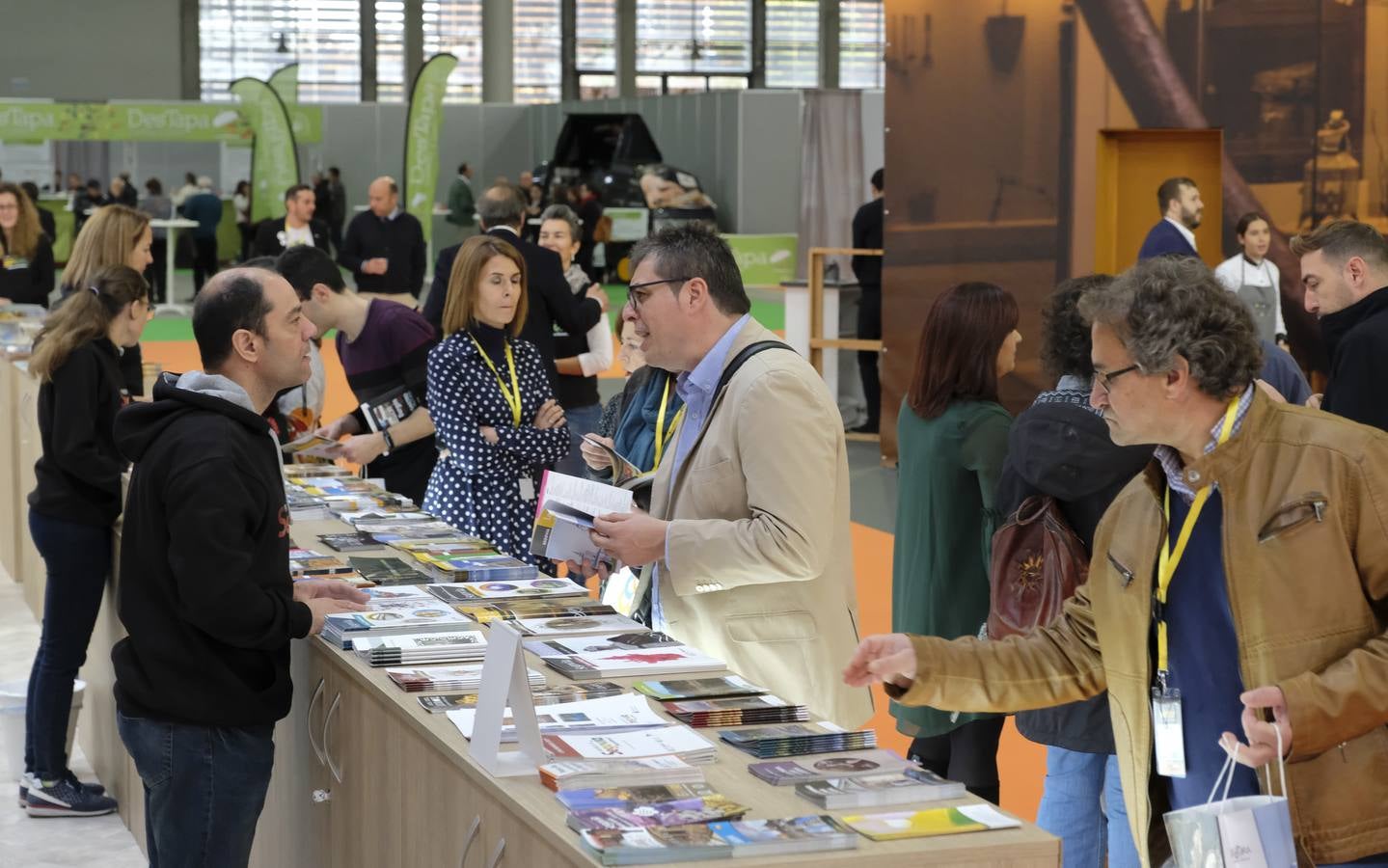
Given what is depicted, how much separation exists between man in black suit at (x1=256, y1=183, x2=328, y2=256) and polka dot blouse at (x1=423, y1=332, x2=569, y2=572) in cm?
733

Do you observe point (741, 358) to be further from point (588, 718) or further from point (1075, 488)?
point (588, 718)

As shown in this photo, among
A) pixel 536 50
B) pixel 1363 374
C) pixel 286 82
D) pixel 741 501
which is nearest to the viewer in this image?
pixel 741 501

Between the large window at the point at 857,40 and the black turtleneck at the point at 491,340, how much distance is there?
1050 inches

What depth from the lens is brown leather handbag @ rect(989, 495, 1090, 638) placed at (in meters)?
3.21

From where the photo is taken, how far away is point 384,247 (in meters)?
11.6

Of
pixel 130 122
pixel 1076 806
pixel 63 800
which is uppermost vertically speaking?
pixel 130 122

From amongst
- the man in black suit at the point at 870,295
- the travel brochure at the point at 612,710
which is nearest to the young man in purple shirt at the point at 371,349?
the travel brochure at the point at 612,710

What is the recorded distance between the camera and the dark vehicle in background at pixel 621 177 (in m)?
22.7

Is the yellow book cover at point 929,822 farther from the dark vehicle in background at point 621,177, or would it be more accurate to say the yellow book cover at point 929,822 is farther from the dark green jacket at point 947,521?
the dark vehicle in background at point 621,177

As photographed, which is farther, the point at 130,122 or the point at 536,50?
the point at 536,50

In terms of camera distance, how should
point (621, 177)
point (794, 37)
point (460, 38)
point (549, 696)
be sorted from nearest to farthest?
point (549, 696) < point (621, 177) < point (460, 38) < point (794, 37)

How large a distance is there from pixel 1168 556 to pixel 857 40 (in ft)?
97.2

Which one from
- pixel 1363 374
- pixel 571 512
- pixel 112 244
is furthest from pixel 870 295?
pixel 571 512

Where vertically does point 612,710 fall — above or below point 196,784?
above
